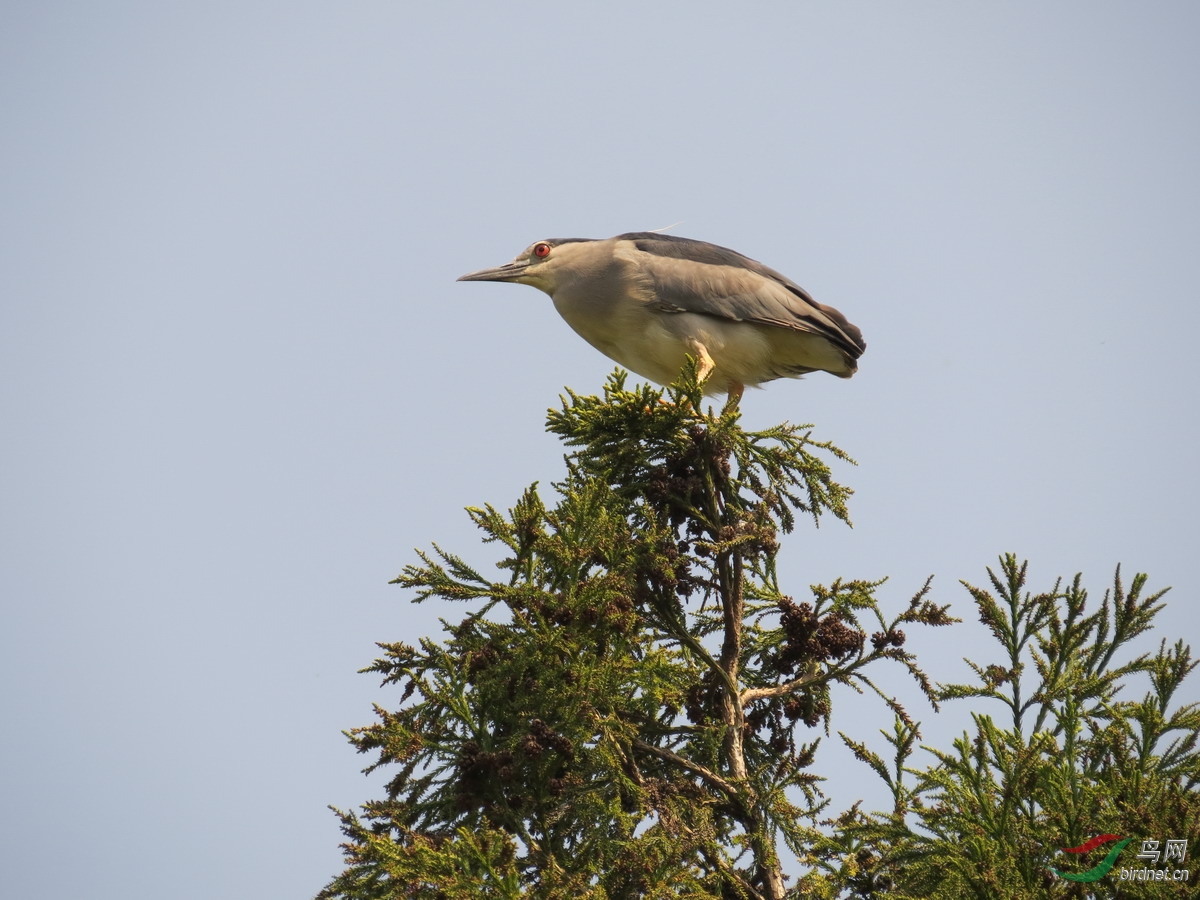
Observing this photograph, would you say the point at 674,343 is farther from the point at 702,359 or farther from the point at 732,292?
the point at 732,292

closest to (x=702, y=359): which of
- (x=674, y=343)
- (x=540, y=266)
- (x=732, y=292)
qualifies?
(x=674, y=343)

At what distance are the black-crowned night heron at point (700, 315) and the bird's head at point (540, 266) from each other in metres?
0.17

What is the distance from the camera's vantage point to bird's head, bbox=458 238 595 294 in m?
8.23

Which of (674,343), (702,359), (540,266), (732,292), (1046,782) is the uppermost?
(540,266)

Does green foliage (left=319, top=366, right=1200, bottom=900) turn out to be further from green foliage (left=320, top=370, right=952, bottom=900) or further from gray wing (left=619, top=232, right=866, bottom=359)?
gray wing (left=619, top=232, right=866, bottom=359)

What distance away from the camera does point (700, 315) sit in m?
7.27

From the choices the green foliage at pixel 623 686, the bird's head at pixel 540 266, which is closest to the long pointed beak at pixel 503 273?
the bird's head at pixel 540 266

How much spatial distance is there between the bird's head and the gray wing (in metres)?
0.64

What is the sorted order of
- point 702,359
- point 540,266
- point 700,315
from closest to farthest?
point 702,359, point 700,315, point 540,266

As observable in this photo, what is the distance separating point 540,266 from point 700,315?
5.24ft

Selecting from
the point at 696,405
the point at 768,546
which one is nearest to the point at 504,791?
the point at 768,546

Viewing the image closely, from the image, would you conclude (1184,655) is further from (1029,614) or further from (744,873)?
(744,873)

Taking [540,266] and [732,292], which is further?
[540,266]

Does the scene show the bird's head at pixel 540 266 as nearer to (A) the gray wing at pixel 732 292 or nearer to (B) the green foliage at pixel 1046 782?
(A) the gray wing at pixel 732 292
